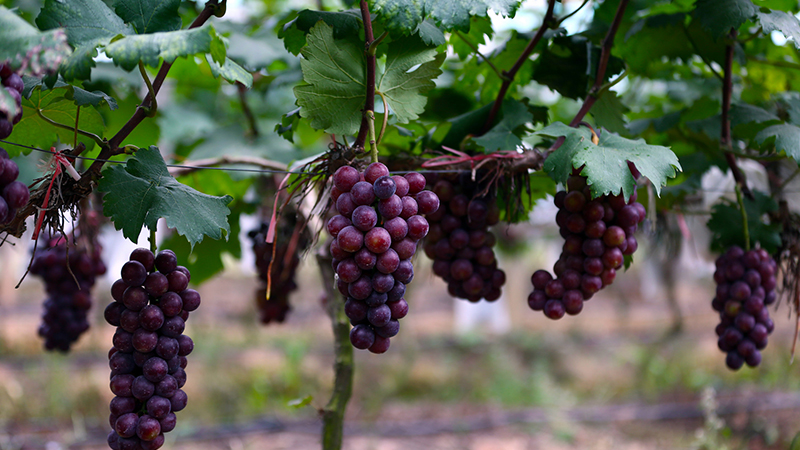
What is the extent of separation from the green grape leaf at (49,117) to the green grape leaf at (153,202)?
6.2 inches

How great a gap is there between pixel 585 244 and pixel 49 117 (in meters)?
0.89

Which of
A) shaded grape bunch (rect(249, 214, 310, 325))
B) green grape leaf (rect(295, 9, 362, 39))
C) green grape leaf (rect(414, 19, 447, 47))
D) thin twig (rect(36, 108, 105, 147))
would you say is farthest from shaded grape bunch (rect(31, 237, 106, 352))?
green grape leaf (rect(414, 19, 447, 47))

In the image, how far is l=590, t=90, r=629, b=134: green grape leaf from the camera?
1035mm

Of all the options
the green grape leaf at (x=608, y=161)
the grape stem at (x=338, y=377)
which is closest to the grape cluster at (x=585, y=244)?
the green grape leaf at (x=608, y=161)

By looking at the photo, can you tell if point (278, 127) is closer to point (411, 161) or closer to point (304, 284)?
point (411, 161)

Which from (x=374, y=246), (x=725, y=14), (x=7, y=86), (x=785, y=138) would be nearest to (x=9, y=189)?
(x=7, y=86)

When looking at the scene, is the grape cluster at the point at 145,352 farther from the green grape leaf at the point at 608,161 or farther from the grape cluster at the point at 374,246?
the green grape leaf at the point at 608,161

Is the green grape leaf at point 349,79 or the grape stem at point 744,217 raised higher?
the green grape leaf at point 349,79

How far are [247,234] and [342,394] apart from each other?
→ 1.98 feet

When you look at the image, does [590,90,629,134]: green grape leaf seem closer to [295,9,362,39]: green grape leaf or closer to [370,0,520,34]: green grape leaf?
[370,0,520,34]: green grape leaf

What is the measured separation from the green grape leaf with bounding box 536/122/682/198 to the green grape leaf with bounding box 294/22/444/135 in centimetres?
21

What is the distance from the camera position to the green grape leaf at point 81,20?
66cm

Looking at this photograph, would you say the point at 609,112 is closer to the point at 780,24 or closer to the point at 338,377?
the point at 780,24

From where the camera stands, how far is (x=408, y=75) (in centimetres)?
82
